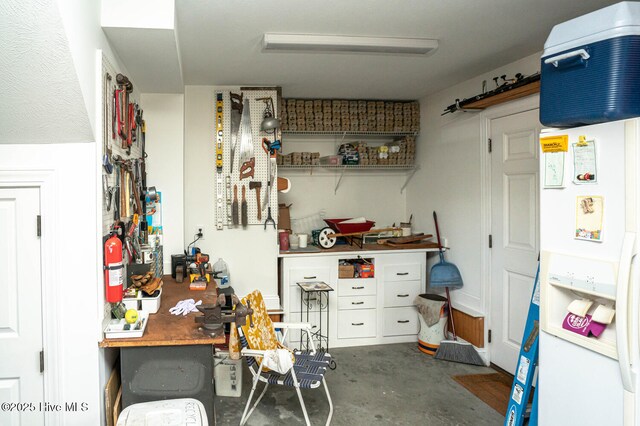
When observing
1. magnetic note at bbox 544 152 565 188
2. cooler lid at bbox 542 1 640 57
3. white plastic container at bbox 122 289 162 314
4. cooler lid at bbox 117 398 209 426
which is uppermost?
cooler lid at bbox 542 1 640 57

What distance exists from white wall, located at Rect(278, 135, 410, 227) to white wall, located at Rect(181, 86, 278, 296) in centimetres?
89

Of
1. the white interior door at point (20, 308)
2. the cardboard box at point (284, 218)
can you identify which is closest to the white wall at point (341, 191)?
the cardboard box at point (284, 218)

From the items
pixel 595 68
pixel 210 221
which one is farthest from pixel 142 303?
pixel 595 68

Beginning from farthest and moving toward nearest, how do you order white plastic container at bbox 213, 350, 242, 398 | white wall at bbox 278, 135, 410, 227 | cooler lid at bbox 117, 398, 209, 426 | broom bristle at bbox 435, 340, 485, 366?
white wall at bbox 278, 135, 410, 227, broom bristle at bbox 435, 340, 485, 366, white plastic container at bbox 213, 350, 242, 398, cooler lid at bbox 117, 398, 209, 426

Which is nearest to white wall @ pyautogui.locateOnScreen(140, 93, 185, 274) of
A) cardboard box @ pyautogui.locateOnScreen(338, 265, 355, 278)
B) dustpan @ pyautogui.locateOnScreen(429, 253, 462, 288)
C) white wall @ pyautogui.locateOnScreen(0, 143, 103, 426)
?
cardboard box @ pyautogui.locateOnScreen(338, 265, 355, 278)

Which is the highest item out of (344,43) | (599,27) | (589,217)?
(344,43)

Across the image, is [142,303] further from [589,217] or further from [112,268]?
[589,217]

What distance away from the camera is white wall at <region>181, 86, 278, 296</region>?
14.4ft

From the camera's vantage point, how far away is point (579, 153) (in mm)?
1998

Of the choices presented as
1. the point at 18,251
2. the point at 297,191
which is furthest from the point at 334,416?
the point at 297,191

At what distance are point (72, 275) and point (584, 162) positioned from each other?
2496 millimetres

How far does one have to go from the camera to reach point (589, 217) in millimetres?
1951

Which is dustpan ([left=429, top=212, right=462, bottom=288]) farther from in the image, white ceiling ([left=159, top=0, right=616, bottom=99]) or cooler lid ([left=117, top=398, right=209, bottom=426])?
cooler lid ([left=117, top=398, right=209, bottom=426])

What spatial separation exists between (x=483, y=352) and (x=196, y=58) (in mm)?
3654
